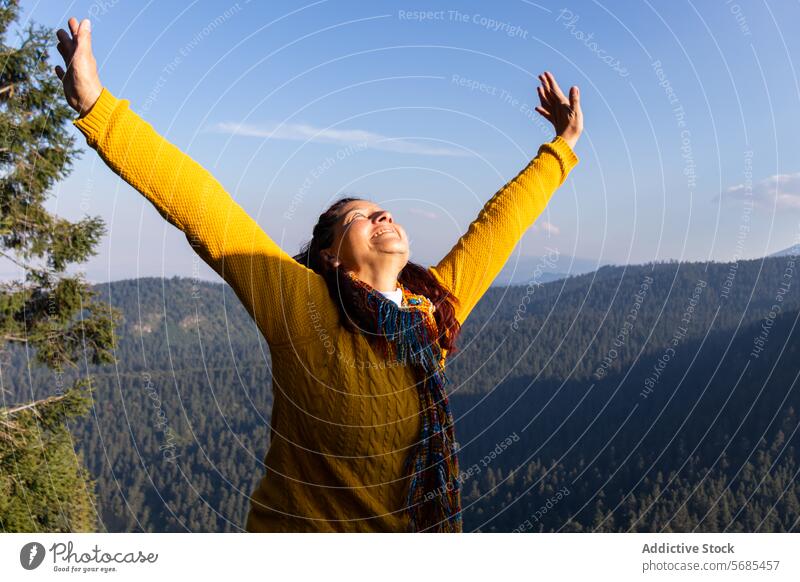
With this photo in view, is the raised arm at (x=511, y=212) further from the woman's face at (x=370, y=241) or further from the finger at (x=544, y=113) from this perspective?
the woman's face at (x=370, y=241)

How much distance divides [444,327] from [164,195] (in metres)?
1.26

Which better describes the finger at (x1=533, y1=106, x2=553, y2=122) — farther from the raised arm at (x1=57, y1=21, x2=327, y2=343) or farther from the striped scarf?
the raised arm at (x1=57, y1=21, x2=327, y2=343)

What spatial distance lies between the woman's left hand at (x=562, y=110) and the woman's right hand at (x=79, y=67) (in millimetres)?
2251

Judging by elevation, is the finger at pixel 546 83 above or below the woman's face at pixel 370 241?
above

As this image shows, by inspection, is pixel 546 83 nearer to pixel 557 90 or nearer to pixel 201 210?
pixel 557 90

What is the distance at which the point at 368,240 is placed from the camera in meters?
2.72

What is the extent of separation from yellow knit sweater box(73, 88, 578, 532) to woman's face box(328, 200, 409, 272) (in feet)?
0.72

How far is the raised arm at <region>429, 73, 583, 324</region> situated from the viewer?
10.9ft

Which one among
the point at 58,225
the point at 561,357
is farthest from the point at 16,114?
the point at 561,357

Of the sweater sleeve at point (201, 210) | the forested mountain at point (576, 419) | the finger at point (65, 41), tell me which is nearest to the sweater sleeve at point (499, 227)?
the sweater sleeve at point (201, 210)

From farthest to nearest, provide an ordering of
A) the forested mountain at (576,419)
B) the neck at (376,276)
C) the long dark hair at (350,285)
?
the forested mountain at (576,419) → the neck at (376,276) → the long dark hair at (350,285)

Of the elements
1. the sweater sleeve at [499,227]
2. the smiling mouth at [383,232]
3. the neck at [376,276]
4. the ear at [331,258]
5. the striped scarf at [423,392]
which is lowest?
the striped scarf at [423,392]

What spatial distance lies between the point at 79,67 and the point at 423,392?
1643 mm

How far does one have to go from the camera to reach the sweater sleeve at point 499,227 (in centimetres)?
331
